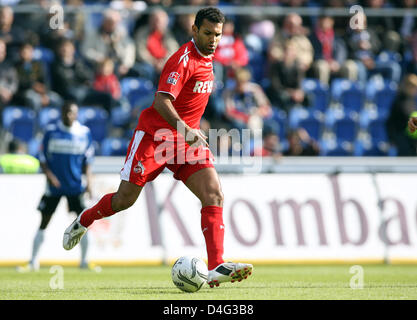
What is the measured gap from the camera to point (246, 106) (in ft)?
54.4

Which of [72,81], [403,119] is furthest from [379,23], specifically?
[72,81]

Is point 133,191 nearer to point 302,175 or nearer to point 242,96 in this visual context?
point 302,175

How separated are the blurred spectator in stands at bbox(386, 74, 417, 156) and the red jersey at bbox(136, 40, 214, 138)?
865 cm

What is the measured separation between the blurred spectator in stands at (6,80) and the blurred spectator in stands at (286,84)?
5219 mm

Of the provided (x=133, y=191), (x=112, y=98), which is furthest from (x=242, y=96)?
(x=133, y=191)

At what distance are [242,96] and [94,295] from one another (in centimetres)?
901

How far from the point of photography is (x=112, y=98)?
16453 mm

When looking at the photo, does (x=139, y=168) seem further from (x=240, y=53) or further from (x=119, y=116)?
(x=240, y=53)

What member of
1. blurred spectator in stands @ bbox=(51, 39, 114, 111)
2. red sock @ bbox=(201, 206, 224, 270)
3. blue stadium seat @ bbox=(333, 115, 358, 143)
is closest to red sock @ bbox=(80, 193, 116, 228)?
red sock @ bbox=(201, 206, 224, 270)

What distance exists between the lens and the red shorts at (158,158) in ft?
28.6

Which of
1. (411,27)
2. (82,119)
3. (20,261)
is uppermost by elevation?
Result: (411,27)

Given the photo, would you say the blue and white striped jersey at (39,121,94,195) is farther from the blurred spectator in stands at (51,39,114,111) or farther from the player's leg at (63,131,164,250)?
the player's leg at (63,131,164,250)

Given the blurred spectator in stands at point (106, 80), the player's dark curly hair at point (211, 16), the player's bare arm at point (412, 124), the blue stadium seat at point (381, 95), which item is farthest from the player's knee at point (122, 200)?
the blue stadium seat at point (381, 95)

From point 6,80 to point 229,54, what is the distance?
4565 millimetres
